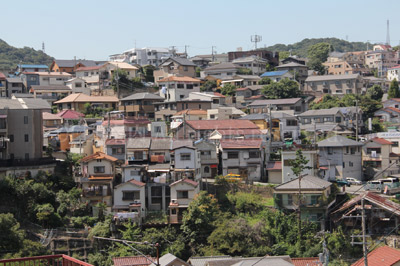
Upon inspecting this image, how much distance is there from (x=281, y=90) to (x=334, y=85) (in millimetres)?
9175

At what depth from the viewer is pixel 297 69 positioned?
2500 inches

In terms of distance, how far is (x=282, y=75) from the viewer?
6041cm

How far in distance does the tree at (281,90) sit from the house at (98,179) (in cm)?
2547

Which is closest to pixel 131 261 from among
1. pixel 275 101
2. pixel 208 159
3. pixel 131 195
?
pixel 131 195

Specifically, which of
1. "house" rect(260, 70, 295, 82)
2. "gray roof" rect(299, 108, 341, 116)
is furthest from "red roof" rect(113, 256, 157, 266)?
"house" rect(260, 70, 295, 82)

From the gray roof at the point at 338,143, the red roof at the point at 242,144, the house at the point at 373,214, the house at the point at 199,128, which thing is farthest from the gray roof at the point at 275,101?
the house at the point at 373,214

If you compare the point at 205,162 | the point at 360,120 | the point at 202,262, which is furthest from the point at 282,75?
the point at 202,262

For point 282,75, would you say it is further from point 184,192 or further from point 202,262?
point 202,262

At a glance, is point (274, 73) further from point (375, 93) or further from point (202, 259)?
point (202, 259)

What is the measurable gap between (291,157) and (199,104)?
15708 millimetres

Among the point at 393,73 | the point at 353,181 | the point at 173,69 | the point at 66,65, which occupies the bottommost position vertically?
the point at 353,181

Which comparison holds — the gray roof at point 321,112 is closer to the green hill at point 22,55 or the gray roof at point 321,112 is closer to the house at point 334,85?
the house at point 334,85

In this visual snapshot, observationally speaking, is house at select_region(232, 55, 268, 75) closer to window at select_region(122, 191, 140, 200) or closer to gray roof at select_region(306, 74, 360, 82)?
gray roof at select_region(306, 74, 360, 82)

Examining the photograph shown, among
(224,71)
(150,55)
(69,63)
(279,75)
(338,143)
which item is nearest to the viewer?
(338,143)
